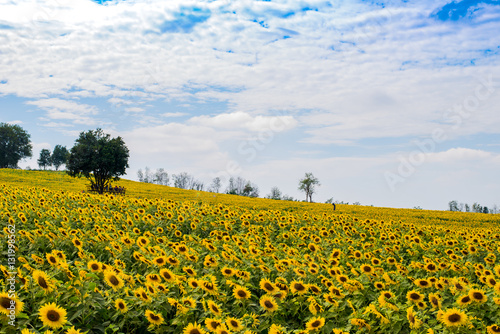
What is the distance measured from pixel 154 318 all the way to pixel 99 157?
35060mm

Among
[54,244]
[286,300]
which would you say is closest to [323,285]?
[286,300]

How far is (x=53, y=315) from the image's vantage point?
3711 millimetres

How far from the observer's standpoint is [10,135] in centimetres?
8838

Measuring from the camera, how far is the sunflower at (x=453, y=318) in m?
4.79

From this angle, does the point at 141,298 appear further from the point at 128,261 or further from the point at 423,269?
the point at 423,269

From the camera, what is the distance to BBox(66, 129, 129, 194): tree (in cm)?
3622

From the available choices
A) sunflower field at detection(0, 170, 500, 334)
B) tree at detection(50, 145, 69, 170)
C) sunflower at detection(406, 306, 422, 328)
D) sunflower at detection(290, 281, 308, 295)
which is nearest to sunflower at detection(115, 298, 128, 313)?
sunflower field at detection(0, 170, 500, 334)

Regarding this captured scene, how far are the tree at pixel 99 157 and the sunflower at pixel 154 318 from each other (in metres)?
34.3

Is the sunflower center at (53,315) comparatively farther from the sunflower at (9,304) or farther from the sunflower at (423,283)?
the sunflower at (423,283)

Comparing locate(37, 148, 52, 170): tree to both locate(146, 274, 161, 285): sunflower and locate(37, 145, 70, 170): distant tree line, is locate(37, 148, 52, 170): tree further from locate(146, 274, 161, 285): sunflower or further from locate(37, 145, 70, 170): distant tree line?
locate(146, 274, 161, 285): sunflower

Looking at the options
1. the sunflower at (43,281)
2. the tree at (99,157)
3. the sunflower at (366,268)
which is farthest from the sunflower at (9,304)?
the tree at (99,157)

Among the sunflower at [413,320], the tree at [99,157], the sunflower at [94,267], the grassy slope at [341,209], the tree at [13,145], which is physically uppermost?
the tree at [13,145]

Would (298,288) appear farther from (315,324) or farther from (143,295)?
(143,295)

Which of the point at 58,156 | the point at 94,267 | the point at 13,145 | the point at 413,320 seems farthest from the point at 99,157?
the point at 58,156
